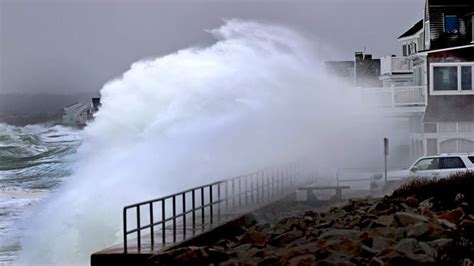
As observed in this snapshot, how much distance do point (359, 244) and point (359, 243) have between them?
3 cm

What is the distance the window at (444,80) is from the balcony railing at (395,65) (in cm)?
160

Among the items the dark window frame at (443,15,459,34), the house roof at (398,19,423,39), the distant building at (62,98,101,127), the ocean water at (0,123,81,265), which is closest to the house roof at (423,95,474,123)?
the house roof at (398,19,423,39)

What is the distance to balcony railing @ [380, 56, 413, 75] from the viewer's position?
15.4 metres

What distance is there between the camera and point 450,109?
13.6 metres

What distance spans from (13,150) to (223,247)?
12084 millimetres

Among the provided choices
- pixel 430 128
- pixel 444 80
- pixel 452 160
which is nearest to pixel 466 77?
pixel 444 80

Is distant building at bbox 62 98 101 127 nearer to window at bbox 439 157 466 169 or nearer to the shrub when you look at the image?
window at bbox 439 157 466 169

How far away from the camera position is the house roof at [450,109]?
13336 mm

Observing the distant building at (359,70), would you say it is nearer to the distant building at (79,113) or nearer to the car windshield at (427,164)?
the car windshield at (427,164)

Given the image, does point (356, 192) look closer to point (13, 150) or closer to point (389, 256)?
point (389, 256)

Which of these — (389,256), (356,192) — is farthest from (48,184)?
(389,256)

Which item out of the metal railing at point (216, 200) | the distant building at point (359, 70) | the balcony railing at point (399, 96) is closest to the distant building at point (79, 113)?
the distant building at point (359, 70)

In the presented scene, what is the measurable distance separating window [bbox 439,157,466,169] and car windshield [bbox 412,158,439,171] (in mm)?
63

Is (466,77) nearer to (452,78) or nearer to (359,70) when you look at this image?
(452,78)
